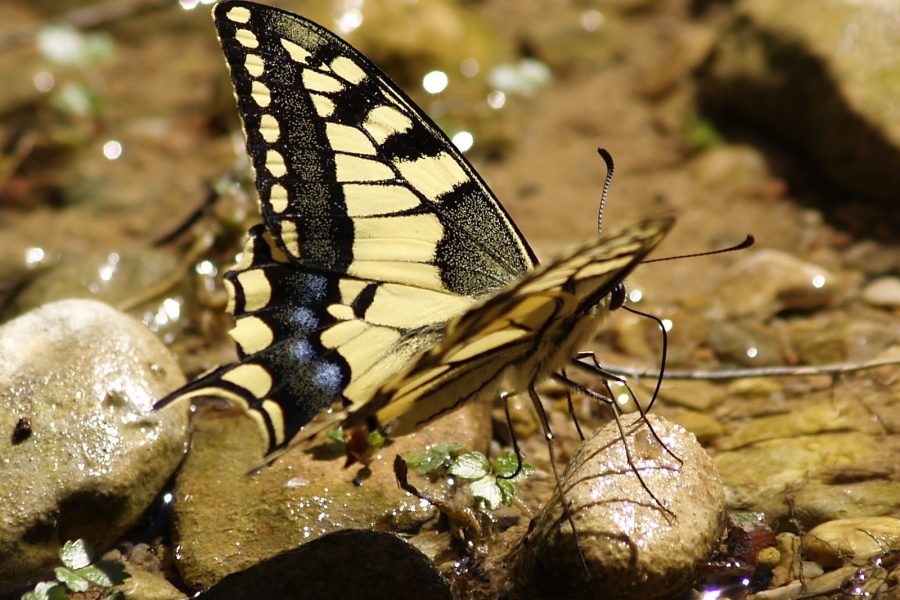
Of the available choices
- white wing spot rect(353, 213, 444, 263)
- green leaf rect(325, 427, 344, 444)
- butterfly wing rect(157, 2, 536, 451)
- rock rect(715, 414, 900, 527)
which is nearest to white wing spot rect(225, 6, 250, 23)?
butterfly wing rect(157, 2, 536, 451)

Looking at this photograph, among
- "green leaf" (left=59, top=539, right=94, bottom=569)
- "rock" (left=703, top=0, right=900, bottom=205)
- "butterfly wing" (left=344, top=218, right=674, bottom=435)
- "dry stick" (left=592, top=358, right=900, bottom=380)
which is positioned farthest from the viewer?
"rock" (left=703, top=0, right=900, bottom=205)

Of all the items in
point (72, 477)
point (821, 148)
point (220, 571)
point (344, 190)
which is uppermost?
point (344, 190)

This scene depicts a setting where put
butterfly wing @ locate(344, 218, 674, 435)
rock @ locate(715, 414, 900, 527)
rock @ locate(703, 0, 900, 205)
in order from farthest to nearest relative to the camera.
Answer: rock @ locate(703, 0, 900, 205) < rock @ locate(715, 414, 900, 527) < butterfly wing @ locate(344, 218, 674, 435)

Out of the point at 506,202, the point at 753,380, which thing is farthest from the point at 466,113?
the point at 753,380

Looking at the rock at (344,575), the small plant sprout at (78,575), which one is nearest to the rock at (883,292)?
the rock at (344,575)

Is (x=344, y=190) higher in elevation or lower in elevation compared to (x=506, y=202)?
higher

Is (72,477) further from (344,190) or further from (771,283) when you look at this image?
(771,283)

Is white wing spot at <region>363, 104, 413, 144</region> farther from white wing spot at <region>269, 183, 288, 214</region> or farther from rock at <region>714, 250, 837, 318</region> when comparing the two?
rock at <region>714, 250, 837, 318</region>
